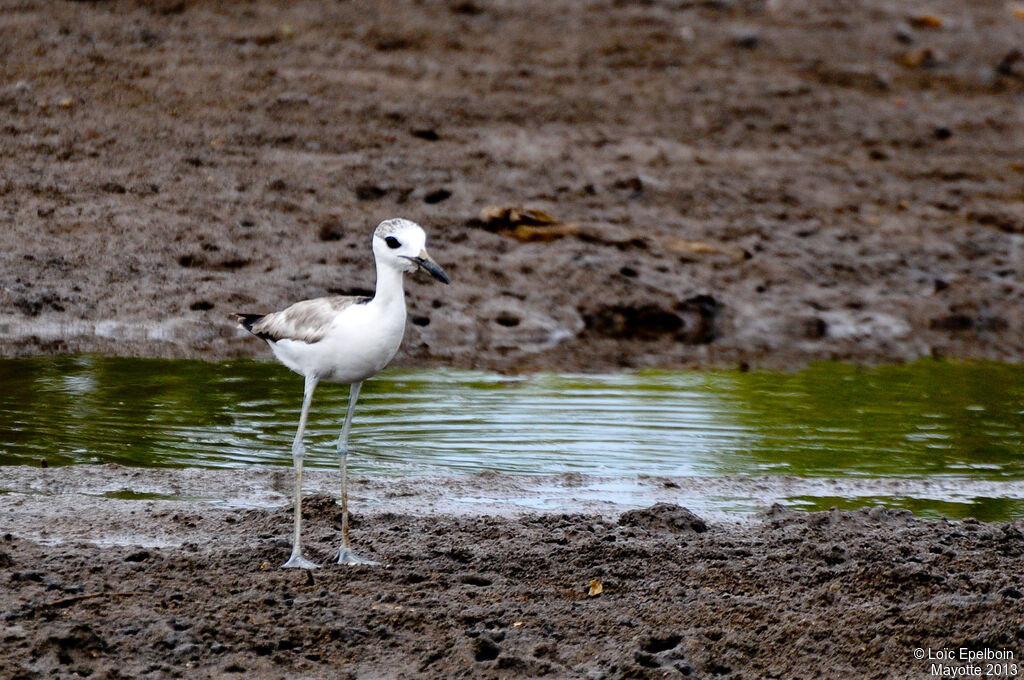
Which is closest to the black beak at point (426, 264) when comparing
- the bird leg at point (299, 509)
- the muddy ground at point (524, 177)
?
the bird leg at point (299, 509)

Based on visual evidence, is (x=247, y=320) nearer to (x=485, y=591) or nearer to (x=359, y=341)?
(x=359, y=341)

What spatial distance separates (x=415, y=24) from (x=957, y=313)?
6370mm

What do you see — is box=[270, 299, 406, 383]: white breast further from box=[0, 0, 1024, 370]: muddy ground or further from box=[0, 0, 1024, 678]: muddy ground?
box=[0, 0, 1024, 370]: muddy ground

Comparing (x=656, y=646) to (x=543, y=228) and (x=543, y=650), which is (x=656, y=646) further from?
(x=543, y=228)

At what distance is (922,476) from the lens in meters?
6.97

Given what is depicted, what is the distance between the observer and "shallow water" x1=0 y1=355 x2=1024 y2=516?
687cm

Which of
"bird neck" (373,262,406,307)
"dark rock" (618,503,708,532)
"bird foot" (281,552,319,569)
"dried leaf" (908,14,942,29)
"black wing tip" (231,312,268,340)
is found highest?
"bird neck" (373,262,406,307)

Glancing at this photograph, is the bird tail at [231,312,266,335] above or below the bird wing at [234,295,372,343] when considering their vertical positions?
below

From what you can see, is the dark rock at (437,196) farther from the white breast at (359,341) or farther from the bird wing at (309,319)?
the white breast at (359,341)

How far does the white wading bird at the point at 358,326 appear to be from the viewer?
5020 mm

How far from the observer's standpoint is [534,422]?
7.65m

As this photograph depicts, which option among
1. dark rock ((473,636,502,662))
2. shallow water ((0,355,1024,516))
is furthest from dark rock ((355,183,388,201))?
dark rock ((473,636,502,662))

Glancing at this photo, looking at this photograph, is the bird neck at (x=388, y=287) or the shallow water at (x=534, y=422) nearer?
the bird neck at (x=388, y=287)

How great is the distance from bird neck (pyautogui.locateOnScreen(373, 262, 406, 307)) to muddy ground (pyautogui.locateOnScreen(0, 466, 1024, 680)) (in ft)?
3.06
